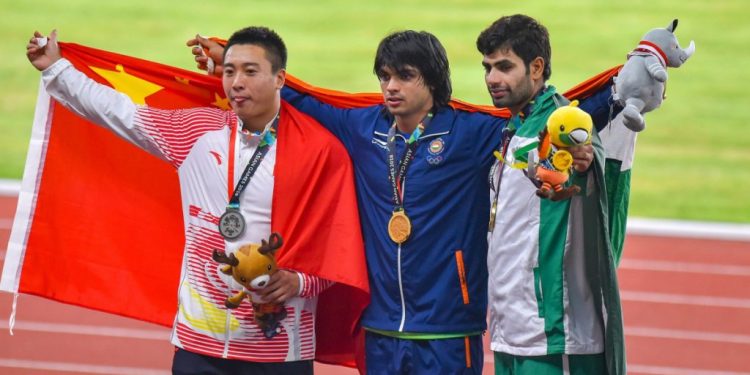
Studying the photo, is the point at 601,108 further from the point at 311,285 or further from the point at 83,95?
the point at 83,95

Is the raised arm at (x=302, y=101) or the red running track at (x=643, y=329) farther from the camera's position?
the red running track at (x=643, y=329)

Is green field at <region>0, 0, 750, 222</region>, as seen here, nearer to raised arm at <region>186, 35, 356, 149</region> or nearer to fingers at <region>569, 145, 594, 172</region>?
raised arm at <region>186, 35, 356, 149</region>

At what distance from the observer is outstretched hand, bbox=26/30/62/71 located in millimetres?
4414

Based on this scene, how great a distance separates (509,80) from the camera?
13.1 feet

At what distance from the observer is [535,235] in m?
3.92

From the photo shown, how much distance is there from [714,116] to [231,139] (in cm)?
713

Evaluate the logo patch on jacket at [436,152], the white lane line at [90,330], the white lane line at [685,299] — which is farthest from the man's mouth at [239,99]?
the white lane line at [685,299]

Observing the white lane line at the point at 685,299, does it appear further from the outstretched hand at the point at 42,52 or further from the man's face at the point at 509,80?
the outstretched hand at the point at 42,52

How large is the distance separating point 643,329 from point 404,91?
336 cm

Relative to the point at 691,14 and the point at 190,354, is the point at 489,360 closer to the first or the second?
the point at 190,354

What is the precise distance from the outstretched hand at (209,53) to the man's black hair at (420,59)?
0.59m

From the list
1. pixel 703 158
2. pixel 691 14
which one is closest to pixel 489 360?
pixel 703 158

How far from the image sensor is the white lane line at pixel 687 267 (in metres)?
7.53

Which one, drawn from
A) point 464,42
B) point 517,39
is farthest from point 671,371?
point 464,42
